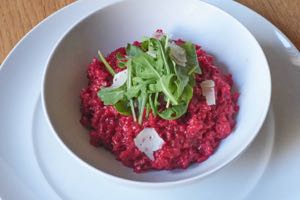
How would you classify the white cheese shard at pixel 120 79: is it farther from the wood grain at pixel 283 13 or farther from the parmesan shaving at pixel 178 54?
the wood grain at pixel 283 13

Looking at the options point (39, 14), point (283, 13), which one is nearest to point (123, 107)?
point (39, 14)

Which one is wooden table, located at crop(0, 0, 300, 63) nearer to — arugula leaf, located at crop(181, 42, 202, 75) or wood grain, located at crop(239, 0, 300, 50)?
wood grain, located at crop(239, 0, 300, 50)

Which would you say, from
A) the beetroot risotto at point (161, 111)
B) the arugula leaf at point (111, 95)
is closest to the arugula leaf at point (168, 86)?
the beetroot risotto at point (161, 111)

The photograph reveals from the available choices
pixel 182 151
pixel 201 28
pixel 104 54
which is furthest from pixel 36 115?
pixel 201 28

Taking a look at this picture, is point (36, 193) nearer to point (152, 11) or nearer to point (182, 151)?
point (182, 151)

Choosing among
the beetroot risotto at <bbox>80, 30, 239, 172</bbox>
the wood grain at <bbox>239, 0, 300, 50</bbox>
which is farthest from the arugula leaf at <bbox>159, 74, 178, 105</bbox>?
the wood grain at <bbox>239, 0, 300, 50</bbox>

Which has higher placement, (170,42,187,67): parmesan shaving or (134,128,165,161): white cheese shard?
(170,42,187,67): parmesan shaving
